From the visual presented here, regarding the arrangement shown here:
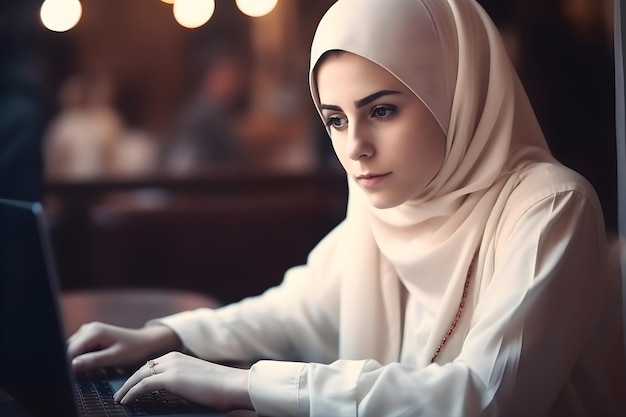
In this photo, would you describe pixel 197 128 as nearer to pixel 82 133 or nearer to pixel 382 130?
pixel 82 133

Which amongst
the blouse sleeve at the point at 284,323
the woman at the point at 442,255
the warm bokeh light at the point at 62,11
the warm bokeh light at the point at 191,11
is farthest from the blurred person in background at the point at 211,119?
the woman at the point at 442,255

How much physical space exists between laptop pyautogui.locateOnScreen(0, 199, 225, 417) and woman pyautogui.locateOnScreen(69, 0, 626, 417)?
0.04m

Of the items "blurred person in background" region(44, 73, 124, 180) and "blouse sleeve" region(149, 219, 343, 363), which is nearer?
"blouse sleeve" region(149, 219, 343, 363)

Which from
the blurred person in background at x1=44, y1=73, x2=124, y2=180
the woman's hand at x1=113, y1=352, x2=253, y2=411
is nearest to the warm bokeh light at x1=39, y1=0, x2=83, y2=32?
the woman's hand at x1=113, y1=352, x2=253, y2=411

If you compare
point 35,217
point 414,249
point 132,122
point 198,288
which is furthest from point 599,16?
point 132,122

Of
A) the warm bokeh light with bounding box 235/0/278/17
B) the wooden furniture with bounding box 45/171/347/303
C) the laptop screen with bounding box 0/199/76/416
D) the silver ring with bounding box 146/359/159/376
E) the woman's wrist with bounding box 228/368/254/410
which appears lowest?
the wooden furniture with bounding box 45/171/347/303

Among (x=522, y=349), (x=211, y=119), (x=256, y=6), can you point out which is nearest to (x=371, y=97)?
(x=522, y=349)

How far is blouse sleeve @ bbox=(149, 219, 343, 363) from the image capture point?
139 cm

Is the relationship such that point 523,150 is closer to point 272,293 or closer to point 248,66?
point 272,293

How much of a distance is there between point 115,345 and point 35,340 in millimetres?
342

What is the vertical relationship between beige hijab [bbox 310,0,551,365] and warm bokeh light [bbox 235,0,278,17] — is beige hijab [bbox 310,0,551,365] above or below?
below

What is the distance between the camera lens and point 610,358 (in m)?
1.11

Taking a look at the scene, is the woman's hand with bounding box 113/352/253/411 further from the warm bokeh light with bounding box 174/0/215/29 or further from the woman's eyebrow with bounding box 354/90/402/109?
the warm bokeh light with bounding box 174/0/215/29

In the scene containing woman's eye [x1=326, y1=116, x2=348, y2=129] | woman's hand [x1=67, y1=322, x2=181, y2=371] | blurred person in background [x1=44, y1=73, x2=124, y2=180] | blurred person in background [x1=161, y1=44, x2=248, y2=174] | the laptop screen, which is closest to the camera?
the laptop screen
